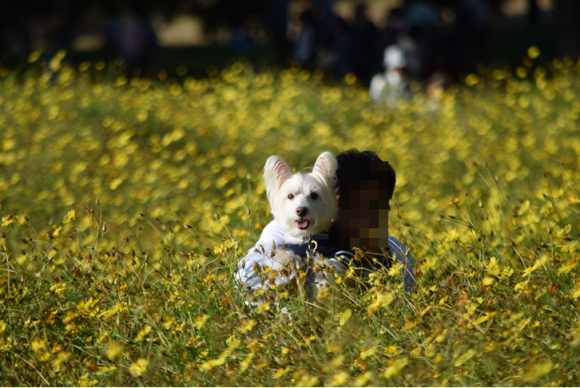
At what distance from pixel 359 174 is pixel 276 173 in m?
0.35

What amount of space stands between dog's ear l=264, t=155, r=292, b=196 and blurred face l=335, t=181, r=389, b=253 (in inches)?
10.6

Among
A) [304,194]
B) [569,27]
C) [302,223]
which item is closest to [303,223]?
[302,223]

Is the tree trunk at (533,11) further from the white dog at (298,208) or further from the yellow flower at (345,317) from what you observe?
the yellow flower at (345,317)

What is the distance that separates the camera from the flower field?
2.39 metres

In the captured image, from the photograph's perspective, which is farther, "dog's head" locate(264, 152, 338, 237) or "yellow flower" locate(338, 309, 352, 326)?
"dog's head" locate(264, 152, 338, 237)

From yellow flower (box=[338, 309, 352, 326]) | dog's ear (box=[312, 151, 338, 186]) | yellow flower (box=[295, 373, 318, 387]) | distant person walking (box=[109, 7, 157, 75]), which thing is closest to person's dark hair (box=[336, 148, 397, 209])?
dog's ear (box=[312, 151, 338, 186])

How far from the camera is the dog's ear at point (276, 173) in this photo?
280cm

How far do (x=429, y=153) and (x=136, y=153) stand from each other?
3.17 m

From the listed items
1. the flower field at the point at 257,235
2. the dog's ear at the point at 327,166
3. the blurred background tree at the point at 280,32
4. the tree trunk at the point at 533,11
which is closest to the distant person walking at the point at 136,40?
the blurred background tree at the point at 280,32

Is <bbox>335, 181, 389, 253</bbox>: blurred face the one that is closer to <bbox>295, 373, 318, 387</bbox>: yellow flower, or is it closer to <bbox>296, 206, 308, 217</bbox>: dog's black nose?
<bbox>296, 206, 308, 217</bbox>: dog's black nose

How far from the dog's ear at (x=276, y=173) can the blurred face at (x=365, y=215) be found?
27 cm

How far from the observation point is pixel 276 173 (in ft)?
9.23

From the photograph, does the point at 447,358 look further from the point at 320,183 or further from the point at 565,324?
the point at 320,183

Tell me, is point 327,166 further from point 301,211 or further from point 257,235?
point 257,235
